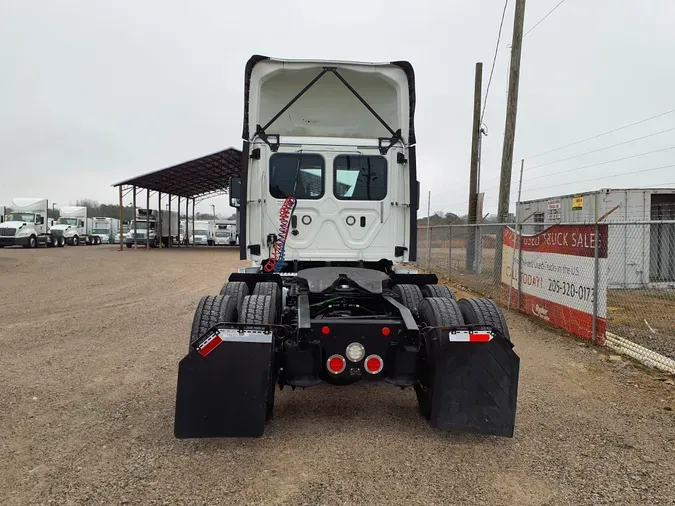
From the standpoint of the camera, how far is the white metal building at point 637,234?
1260 cm

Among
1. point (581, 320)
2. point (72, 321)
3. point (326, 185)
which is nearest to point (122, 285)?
point (72, 321)

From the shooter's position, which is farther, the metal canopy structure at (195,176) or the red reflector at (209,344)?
the metal canopy structure at (195,176)

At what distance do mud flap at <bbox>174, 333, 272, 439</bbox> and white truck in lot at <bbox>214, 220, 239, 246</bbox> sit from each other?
45.9 m

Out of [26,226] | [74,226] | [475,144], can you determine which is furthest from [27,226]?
[475,144]

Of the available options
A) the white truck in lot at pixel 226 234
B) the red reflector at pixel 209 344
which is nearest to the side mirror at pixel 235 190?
the red reflector at pixel 209 344

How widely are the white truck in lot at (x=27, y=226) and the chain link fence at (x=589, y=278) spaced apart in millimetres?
31111

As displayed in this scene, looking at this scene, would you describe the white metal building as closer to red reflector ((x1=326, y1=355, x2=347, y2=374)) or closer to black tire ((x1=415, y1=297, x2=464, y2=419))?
black tire ((x1=415, y1=297, x2=464, y2=419))

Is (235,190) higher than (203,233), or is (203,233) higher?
(235,190)

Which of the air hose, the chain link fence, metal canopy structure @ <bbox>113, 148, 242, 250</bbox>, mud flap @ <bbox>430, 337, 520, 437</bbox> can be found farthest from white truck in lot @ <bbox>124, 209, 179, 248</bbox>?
mud flap @ <bbox>430, 337, 520, 437</bbox>

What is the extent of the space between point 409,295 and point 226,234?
46.5 m

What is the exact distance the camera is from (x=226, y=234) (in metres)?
50.0

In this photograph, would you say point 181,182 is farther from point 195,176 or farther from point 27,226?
point 27,226

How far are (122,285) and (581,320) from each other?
12392 mm

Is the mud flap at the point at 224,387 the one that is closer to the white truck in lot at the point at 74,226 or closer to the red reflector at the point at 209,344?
the red reflector at the point at 209,344
